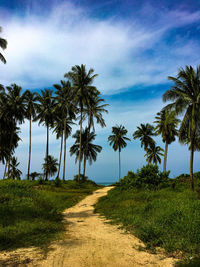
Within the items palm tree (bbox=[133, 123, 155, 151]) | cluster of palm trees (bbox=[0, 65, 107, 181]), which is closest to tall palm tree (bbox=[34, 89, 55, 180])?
cluster of palm trees (bbox=[0, 65, 107, 181])

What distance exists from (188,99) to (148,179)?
29.1 feet

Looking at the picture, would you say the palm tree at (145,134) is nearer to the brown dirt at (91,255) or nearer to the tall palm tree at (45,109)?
the tall palm tree at (45,109)

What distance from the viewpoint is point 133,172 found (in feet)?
63.3

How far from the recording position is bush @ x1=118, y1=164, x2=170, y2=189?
16.9 metres

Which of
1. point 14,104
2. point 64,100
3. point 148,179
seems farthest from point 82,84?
point 148,179

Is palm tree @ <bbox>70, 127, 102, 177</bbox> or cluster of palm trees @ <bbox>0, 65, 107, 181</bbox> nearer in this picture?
cluster of palm trees @ <bbox>0, 65, 107, 181</bbox>

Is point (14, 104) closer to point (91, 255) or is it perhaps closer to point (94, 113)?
point (94, 113)

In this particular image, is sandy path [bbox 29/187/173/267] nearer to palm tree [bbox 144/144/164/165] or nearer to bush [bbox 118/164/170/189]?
bush [bbox 118/164/170/189]

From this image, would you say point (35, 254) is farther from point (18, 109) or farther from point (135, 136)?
point (135, 136)

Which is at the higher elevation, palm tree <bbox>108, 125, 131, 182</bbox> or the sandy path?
palm tree <bbox>108, 125, 131, 182</bbox>

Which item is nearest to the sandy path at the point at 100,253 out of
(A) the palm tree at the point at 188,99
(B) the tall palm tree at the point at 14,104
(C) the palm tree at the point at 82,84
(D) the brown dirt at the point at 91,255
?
(D) the brown dirt at the point at 91,255

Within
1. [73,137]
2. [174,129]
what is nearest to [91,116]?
[73,137]

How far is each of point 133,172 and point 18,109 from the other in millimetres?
24978

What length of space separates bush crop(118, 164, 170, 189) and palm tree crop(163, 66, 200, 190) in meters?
2.66
